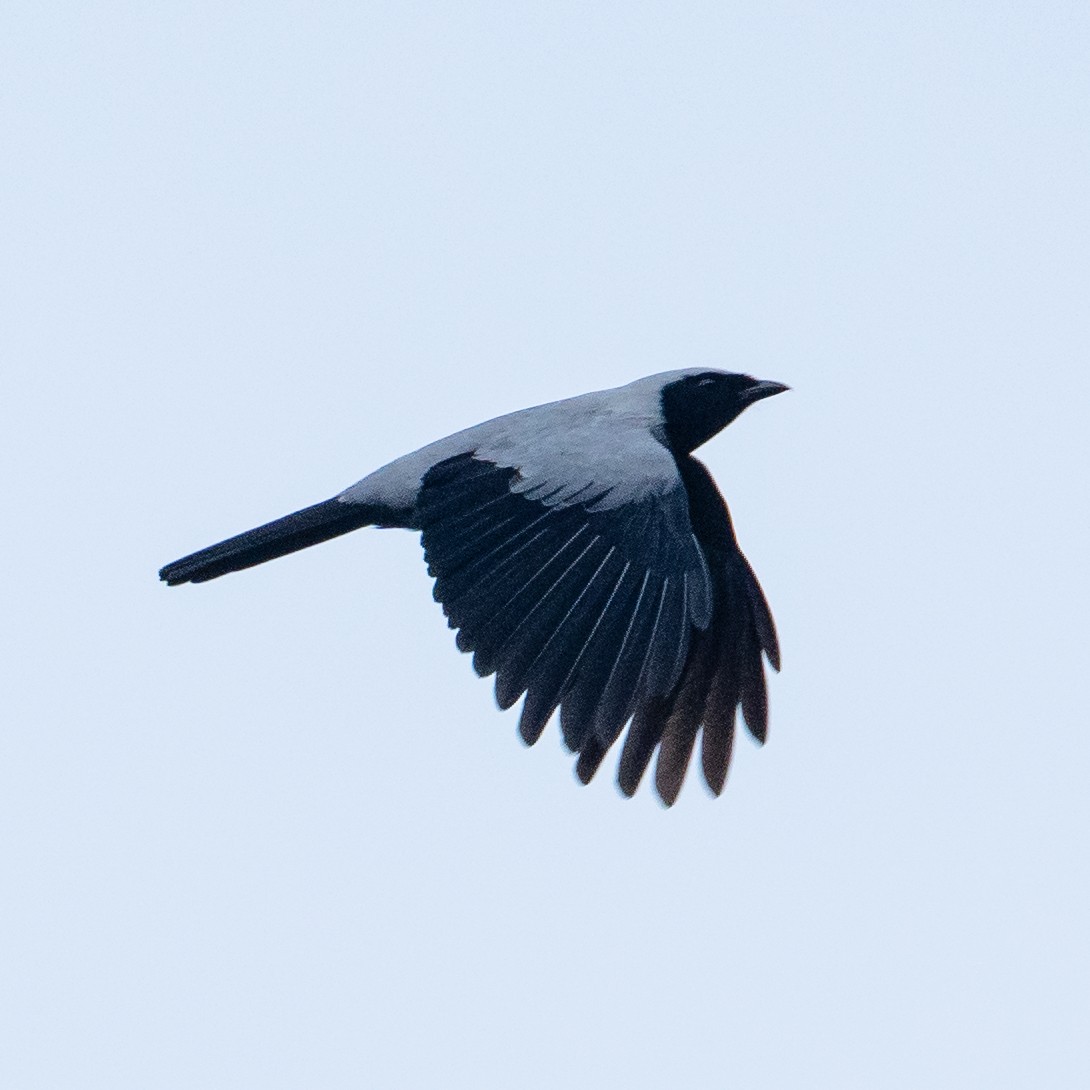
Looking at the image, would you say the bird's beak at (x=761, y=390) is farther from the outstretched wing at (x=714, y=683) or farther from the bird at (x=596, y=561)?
the outstretched wing at (x=714, y=683)

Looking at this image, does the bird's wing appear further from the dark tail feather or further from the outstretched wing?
the outstretched wing

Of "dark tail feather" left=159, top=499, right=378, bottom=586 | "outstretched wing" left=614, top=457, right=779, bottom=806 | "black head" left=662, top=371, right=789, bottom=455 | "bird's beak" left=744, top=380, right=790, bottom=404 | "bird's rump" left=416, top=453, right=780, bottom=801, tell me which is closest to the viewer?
"bird's rump" left=416, top=453, right=780, bottom=801

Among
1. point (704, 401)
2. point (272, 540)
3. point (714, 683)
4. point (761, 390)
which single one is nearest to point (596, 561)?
point (714, 683)

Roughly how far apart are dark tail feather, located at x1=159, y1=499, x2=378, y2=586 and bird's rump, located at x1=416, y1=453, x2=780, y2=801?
506 mm

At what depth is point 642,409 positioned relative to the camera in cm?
818

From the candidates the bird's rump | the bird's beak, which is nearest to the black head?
the bird's beak

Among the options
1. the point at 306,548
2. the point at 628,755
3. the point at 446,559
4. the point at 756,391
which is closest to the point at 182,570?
the point at 306,548

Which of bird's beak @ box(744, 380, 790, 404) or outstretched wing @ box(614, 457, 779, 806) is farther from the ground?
bird's beak @ box(744, 380, 790, 404)

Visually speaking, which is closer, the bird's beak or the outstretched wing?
the outstretched wing

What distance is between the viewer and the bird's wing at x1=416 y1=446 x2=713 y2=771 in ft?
22.2

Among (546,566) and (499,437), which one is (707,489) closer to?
(499,437)

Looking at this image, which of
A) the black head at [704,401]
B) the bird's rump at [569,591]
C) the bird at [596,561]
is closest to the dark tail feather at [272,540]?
the bird at [596,561]

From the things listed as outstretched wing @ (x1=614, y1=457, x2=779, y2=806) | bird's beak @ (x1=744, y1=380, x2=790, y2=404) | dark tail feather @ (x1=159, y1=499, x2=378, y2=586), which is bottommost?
outstretched wing @ (x1=614, y1=457, x2=779, y2=806)

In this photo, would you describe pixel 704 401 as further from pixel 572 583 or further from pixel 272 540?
pixel 272 540
